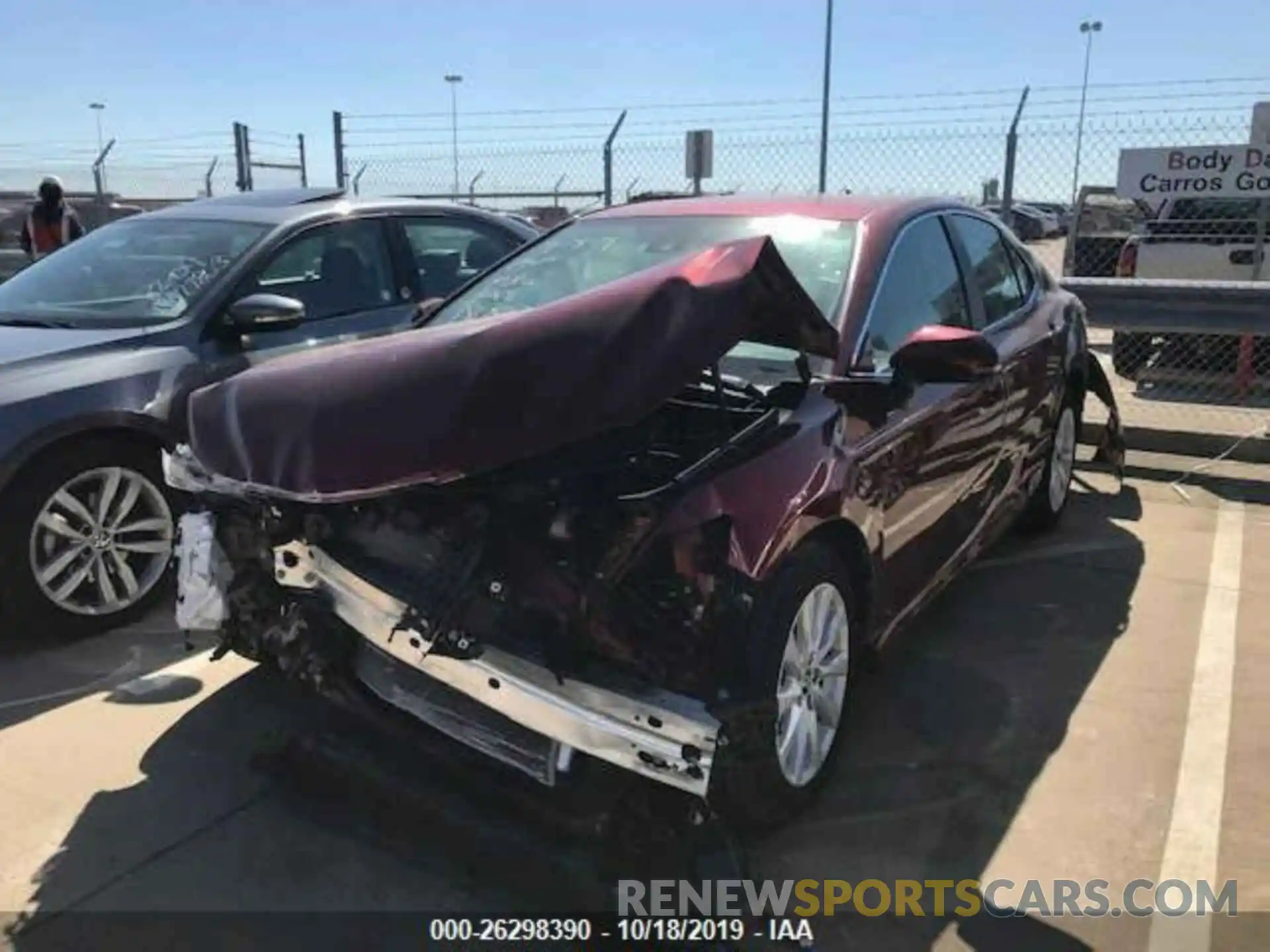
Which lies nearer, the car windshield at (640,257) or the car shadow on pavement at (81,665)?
the car windshield at (640,257)

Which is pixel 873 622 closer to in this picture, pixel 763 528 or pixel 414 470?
pixel 763 528

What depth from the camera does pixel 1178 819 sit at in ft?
10.4

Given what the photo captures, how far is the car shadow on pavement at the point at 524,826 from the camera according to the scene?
266cm

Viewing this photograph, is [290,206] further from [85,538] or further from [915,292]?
[915,292]

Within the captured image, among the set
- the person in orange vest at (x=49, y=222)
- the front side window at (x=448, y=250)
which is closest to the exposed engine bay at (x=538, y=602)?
the front side window at (x=448, y=250)

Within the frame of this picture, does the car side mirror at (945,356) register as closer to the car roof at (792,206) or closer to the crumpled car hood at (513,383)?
the crumpled car hood at (513,383)

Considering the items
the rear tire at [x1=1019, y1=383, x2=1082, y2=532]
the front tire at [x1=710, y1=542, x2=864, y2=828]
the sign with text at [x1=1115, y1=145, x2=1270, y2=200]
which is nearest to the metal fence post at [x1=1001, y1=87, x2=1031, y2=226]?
the sign with text at [x1=1115, y1=145, x2=1270, y2=200]

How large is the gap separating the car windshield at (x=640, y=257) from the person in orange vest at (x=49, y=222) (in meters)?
6.29

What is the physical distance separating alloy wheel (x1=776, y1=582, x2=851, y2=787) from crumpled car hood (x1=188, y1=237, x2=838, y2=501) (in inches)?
31.5

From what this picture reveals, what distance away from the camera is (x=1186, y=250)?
10.1 m

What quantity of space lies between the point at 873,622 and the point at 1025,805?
67 cm

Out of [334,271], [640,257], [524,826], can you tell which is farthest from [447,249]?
[524,826]

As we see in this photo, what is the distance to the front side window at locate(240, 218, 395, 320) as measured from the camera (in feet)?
16.4

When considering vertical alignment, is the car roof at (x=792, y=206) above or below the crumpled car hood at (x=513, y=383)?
above
